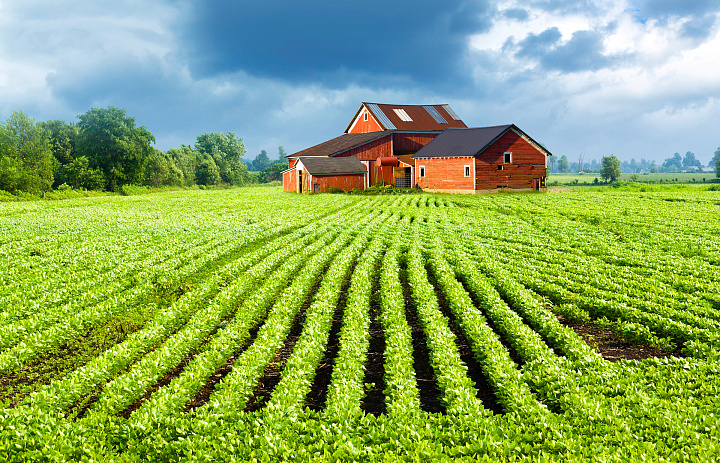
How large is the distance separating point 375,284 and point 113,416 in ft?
34.1

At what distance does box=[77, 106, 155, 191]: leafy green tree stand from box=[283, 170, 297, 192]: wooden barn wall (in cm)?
2986

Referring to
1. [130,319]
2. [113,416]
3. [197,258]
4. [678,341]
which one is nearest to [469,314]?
[678,341]

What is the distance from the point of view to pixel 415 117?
3093 inches

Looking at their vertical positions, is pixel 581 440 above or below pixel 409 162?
below

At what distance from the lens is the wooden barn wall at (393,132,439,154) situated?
237 feet

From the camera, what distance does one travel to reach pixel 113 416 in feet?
27.1

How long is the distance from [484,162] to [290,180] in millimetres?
29773

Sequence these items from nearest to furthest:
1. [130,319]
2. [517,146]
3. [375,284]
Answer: [130,319] < [375,284] < [517,146]

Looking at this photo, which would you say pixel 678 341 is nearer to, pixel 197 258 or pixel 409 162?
pixel 197 258

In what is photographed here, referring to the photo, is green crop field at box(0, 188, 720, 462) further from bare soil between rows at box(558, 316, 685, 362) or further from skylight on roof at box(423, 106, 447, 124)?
skylight on roof at box(423, 106, 447, 124)

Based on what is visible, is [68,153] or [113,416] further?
[68,153]

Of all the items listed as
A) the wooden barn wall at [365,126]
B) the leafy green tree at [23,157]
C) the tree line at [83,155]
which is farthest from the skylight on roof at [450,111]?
the leafy green tree at [23,157]

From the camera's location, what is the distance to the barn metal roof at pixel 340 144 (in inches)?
2697

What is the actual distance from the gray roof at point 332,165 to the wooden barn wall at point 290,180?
4.04 m
